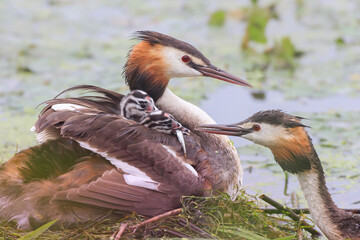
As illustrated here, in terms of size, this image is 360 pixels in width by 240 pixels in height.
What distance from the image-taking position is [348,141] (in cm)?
773

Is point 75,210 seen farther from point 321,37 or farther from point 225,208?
point 321,37

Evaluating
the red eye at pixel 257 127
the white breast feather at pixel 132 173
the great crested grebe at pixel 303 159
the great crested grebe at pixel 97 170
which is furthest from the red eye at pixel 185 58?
the white breast feather at pixel 132 173

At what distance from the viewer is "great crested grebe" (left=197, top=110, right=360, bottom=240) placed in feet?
17.9

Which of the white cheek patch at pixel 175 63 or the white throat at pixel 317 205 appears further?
the white cheek patch at pixel 175 63

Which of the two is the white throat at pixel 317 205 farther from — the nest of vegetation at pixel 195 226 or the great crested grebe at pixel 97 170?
the great crested grebe at pixel 97 170

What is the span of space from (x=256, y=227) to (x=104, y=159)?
121 cm

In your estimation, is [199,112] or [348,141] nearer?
[199,112]

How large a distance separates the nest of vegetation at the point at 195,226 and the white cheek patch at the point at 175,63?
1167 millimetres

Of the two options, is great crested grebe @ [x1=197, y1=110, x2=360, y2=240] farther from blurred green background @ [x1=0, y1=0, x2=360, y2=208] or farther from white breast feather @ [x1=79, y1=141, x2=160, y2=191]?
blurred green background @ [x1=0, y1=0, x2=360, y2=208]

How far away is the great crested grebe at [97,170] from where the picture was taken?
532 centimetres

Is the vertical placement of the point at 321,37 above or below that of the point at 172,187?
above

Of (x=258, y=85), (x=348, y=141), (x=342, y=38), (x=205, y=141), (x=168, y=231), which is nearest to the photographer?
(x=168, y=231)

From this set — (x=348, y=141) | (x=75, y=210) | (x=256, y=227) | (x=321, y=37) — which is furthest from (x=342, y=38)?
(x=75, y=210)

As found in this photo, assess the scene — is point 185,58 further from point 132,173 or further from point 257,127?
point 132,173
